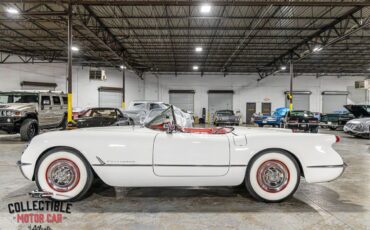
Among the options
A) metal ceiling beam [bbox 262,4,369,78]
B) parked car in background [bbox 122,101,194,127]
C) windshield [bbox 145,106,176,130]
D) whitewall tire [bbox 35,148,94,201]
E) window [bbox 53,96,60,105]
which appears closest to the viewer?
whitewall tire [bbox 35,148,94,201]

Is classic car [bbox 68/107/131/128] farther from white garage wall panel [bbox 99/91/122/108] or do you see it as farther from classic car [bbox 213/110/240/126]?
white garage wall panel [bbox 99/91/122/108]

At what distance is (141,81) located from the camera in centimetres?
2391

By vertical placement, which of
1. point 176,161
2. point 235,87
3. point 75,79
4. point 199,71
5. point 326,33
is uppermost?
point 326,33

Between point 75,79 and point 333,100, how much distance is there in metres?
26.1

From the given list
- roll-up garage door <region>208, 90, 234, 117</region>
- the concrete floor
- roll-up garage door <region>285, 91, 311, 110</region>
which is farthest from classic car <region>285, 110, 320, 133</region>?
roll-up garage door <region>285, 91, 311, 110</region>

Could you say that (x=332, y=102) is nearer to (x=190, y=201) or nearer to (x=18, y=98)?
(x=190, y=201)

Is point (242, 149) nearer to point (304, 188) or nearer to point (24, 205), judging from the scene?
point (304, 188)

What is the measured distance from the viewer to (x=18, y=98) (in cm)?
852

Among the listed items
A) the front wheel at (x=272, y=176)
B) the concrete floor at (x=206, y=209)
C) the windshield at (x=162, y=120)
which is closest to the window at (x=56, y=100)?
the concrete floor at (x=206, y=209)

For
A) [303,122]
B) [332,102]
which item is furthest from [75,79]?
[332,102]

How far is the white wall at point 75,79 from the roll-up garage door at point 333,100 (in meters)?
19.5

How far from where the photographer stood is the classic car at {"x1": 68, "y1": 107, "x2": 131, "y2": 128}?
8565 mm

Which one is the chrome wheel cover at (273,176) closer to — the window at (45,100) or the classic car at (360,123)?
the window at (45,100)

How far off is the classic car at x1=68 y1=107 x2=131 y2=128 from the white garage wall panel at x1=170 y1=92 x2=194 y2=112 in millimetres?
14663
